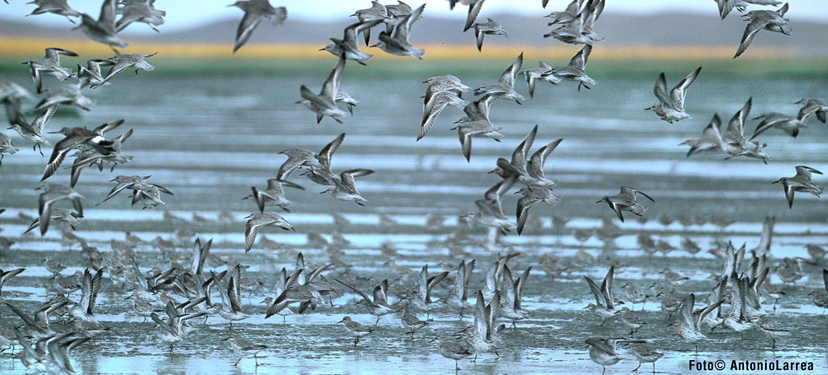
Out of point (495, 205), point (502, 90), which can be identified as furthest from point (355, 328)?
point (502, 90)

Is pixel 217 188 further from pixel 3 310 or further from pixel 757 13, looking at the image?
pixel 757 13

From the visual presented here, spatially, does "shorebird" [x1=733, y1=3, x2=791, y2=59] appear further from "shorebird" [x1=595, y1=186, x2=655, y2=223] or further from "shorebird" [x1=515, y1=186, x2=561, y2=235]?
"shorebird" [x1=515, y1=186, x2=561, y2=235]

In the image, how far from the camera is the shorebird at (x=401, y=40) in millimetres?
8828

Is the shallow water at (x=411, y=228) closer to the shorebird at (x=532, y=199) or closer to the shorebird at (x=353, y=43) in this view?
the shorebird at (x=532, y=199)

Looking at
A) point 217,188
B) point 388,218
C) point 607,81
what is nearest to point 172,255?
point 388,218

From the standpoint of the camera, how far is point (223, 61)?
82.0 m

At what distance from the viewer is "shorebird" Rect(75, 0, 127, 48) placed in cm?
792

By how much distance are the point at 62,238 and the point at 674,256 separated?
884 centimetres

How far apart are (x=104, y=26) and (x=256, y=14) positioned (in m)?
1.38

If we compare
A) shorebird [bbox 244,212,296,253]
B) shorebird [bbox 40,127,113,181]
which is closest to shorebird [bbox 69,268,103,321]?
shorebird [bbox 40,127,113,181]

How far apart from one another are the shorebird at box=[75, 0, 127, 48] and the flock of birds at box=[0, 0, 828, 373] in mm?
13

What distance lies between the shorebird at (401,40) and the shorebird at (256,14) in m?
1.00

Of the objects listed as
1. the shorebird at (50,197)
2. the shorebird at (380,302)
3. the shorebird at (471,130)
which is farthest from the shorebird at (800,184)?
the shorebird at (50,197)

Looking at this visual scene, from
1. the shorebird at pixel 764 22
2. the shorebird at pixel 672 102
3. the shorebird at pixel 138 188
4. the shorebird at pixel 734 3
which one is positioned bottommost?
the shorebird at pixel 138 188
